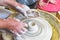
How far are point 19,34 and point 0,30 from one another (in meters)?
0.22

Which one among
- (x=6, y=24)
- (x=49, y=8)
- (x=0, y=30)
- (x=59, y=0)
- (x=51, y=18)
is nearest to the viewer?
(x=6, y=24)

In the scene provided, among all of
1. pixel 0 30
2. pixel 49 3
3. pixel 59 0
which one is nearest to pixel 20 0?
pixel 49 3

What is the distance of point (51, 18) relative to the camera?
63.4 inches

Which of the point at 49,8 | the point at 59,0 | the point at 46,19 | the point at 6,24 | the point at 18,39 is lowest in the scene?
the point at 18,39

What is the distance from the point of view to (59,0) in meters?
2.18

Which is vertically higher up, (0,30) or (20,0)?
(20,0)

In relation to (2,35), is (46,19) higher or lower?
higher

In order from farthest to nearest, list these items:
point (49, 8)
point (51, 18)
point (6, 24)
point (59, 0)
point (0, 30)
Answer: point (59, 0) → point (49, 8) → point (51, 18) → point (0, 30) → point (6, 24)

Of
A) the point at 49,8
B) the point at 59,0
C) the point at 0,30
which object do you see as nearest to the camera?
the point at 0,30

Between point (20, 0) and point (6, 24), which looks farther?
point (20, 0)

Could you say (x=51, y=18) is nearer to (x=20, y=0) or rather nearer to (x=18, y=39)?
(x=18, y=39)

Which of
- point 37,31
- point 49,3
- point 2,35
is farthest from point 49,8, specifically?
point 2,35

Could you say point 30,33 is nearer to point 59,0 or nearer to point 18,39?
point 18,39

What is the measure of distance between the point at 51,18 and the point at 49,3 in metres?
0.57
